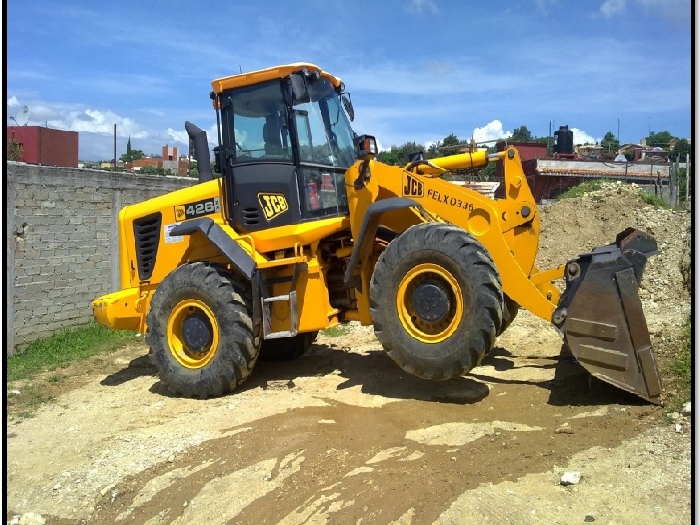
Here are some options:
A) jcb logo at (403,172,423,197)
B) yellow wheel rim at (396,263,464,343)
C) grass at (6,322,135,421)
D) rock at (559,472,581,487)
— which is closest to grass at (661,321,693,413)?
rock at (559,472,581,487)

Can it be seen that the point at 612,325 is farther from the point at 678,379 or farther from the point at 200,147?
the point at 200,147

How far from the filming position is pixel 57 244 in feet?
30.6

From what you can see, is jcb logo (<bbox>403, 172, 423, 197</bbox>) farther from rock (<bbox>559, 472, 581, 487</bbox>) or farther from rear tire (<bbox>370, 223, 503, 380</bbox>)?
rock (<bbox>559, 472, 581, 487</bbox>)

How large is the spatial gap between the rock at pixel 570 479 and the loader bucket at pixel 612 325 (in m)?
Answer: 1.16

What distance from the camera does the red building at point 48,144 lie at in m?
17.7

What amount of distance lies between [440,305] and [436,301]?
1.8 inches

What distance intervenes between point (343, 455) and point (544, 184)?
758 inches

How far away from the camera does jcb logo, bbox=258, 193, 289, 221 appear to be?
620cm

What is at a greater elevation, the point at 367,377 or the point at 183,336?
the point at 183,336

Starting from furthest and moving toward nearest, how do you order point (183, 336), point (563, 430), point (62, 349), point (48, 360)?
point (62, 349)
point (48, 360)
point (183, 336)
point (563, 430)

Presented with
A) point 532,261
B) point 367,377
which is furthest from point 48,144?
point 532,261

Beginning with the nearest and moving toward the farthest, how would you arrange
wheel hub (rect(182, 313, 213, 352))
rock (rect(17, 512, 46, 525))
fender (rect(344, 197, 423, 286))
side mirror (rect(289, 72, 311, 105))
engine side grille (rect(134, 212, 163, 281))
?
1. rock (rect(17, 512, 46, 525))
2. fender (rect(344, 197, 423, 286))
3. side mirror (rect(289, 72, 311, 105))
4. wheel hub (rect(182, 313, 213, 352))
5. engine side grille (rect(134, 212, 163, 281))

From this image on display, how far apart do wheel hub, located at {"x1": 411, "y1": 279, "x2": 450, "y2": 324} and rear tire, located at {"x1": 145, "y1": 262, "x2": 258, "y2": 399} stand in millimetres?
1723

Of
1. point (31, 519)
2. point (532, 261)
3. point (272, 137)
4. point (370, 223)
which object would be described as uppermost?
point (272, 137)
